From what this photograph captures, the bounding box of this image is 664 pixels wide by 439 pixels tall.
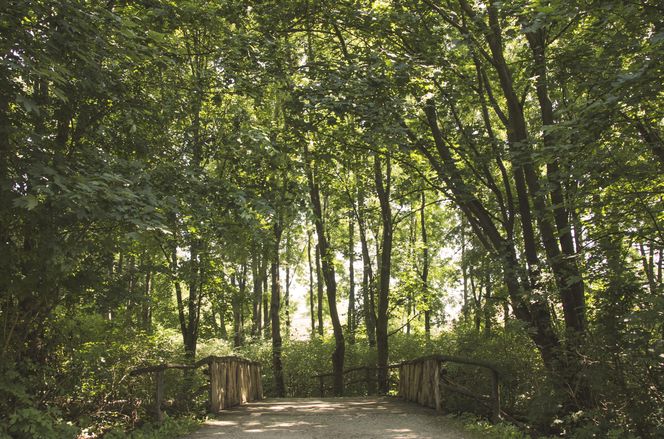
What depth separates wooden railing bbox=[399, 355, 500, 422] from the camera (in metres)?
8.07

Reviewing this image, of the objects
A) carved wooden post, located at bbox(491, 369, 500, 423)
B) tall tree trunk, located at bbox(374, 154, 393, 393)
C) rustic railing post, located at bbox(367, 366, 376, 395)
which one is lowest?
rustic railing post, located at bbox(367, 366, 376, 395)

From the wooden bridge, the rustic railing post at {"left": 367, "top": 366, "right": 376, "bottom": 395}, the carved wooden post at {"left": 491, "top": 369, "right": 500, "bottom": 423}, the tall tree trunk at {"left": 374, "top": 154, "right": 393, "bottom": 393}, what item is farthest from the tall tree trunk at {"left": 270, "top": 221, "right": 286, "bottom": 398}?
the carved wooden post at {"left": 491, "top": 369, "right": 500, "bottom": 423}

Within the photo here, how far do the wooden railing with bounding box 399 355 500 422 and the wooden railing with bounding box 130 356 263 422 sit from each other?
12.0ft

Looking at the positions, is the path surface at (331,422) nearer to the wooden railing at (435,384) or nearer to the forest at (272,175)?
the wooden railing at (435,384)

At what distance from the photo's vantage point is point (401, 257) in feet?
62.9

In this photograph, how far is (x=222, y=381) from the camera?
977cm

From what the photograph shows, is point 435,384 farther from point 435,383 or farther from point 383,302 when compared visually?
point 383,302

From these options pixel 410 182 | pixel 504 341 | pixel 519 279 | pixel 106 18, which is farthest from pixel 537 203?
pixel 106 18

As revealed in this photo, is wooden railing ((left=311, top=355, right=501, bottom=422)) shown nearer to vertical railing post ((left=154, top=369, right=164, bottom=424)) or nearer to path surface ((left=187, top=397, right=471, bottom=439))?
path surface ((left=187, top=397, right=471, bottom=439))

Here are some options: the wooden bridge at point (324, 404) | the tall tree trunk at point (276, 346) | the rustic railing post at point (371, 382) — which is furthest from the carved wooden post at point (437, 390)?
the tall tree trunk at point (276, 346)

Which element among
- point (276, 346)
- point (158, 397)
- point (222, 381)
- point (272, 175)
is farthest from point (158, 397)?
point (276, 346)

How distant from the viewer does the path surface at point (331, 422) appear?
705cm

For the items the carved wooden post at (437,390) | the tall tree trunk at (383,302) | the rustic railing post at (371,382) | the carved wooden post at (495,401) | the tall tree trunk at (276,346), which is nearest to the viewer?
the carved wooden post at (495,401)

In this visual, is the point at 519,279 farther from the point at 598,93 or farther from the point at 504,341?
the point at 598,93
